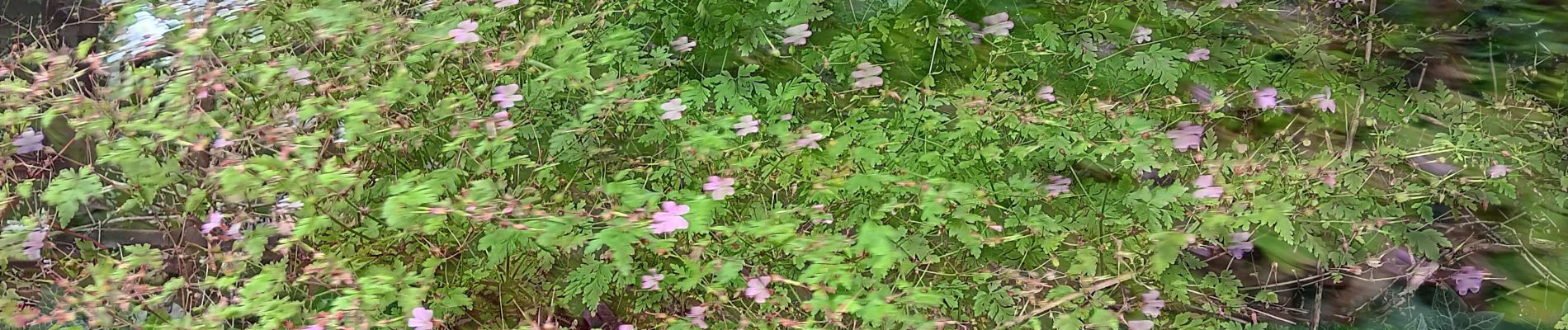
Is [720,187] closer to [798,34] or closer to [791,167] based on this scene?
[791,167]

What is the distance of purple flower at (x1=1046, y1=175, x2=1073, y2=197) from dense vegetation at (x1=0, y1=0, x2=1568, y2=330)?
0.01 meters

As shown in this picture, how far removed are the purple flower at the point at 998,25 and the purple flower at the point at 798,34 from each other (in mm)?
413

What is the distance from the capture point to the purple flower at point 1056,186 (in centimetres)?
189

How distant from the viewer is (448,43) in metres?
1.58

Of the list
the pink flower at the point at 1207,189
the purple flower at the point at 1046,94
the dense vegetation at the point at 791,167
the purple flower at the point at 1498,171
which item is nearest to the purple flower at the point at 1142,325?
the dense vegetation at the point at 791,167

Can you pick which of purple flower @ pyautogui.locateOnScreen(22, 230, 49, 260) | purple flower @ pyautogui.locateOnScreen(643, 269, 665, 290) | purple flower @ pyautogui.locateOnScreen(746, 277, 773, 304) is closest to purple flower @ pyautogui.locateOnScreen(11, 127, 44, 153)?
purple flower @ pyautogui.locateOnScreen(22, 230, 49, 260)

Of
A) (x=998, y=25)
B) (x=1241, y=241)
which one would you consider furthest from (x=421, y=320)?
(x=1241, y=241)

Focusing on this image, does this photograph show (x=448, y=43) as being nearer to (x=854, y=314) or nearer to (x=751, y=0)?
(x=751, y=0)

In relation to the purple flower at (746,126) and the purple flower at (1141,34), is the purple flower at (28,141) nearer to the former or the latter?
the purple flower at (746,126)

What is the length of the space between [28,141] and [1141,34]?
7.89 feet

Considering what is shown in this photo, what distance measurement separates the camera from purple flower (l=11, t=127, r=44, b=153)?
1634 mm

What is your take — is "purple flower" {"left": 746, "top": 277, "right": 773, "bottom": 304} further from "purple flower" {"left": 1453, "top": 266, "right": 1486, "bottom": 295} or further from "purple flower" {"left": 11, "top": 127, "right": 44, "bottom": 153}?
"purple flower" {"left": 1453, "top": 266, "right": 1486, "bottom": 295}

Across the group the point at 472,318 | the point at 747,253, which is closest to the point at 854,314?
the point at 747,253

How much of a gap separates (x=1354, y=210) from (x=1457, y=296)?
494 millimetres
